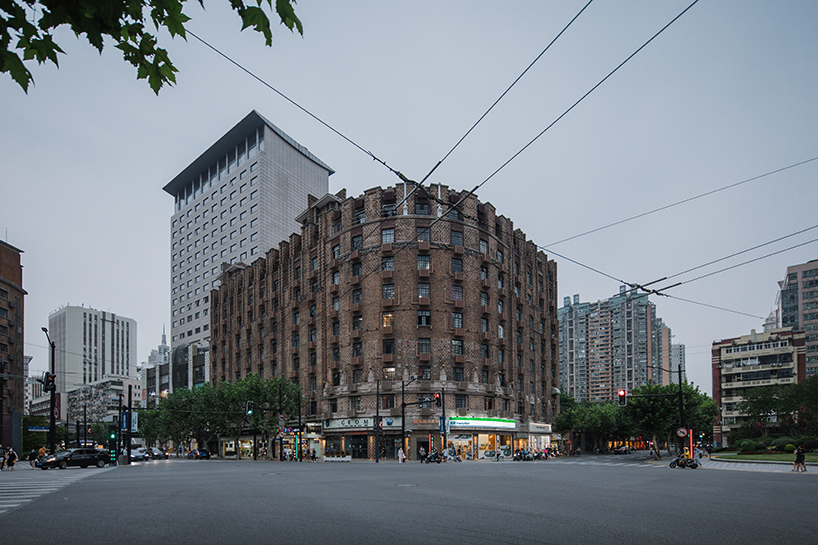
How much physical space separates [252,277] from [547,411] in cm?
4591

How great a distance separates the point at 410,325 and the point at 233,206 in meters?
66.1

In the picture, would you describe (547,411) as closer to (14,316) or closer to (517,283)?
(517,283)

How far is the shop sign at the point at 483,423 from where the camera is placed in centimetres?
5650

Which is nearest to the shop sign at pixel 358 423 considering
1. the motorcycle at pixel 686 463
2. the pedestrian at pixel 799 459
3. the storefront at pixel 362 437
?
the storefront at pixel 362 437

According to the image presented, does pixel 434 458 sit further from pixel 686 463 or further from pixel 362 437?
pixel 686 463

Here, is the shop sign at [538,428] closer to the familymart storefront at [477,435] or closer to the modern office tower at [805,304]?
the familymart storefront at [477,435]

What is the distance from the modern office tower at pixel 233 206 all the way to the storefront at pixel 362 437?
49.5m

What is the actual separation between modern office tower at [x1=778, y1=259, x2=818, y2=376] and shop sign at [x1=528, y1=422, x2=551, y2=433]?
82675mm

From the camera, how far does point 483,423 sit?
191ft

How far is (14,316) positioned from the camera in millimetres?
70312

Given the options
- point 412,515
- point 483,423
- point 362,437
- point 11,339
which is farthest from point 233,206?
point 412,515

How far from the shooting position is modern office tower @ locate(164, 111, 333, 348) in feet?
347

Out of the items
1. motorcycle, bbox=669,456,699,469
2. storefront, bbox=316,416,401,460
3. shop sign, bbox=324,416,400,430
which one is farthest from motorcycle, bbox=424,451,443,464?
motorcycle, bbox=669,456,699,469

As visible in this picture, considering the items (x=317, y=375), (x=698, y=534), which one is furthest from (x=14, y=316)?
(x=698, y=534)
